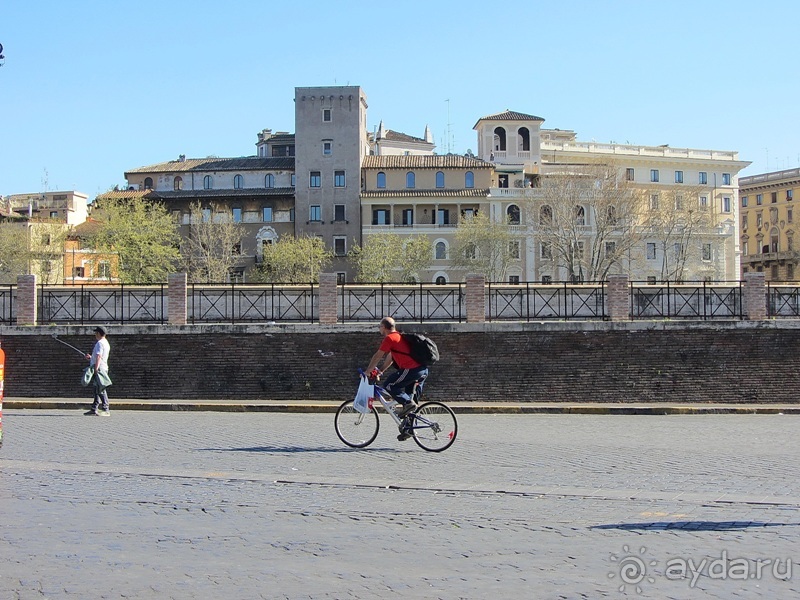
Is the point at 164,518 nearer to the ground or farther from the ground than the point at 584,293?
nearer to the ground

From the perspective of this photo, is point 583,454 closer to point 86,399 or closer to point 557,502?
point 557,502

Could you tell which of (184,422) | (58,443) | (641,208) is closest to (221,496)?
(58,443)

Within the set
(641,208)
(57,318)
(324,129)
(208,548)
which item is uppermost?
(324,129)

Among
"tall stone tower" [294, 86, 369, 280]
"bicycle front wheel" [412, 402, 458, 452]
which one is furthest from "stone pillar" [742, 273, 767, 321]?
"tall stone tower" [294, 86, 369, 280]

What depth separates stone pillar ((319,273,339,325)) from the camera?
25.1 metres

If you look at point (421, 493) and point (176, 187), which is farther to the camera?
point (176, 187)

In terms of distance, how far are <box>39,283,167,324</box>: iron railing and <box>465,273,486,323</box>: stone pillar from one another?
27.6 feet

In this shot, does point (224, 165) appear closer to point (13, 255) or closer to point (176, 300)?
point (13, 255)

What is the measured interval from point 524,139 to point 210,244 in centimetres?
2941

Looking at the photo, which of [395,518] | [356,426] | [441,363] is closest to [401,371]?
[356,426]

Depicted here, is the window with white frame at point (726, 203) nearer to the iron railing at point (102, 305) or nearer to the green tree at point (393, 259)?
the green tree at point (393, 259)

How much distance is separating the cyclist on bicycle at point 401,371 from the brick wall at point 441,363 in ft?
33.8

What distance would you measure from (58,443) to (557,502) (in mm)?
8507

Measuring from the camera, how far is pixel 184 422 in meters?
19.4
